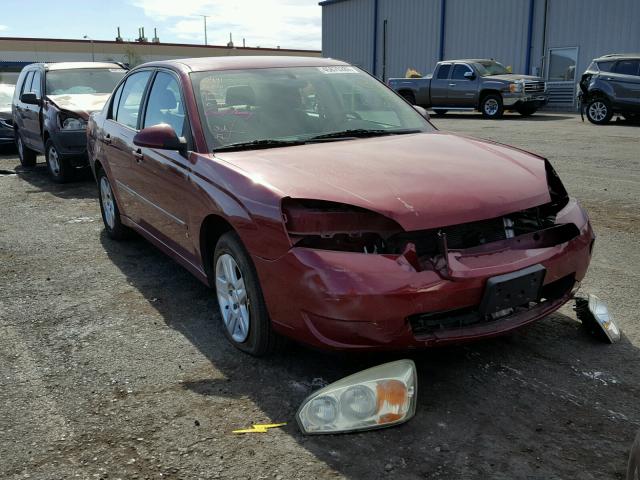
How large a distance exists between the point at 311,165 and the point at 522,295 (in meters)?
1.26

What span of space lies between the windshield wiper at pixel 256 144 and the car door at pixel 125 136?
143cm

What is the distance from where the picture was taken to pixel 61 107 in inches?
368

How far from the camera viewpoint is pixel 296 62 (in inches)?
190

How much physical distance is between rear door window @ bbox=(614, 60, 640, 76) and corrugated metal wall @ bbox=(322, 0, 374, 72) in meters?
19.6

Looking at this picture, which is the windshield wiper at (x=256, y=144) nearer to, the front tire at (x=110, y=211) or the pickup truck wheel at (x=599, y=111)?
the front tire at (x=110, y=211)

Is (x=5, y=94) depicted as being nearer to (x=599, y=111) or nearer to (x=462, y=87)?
(x=462, y=87)

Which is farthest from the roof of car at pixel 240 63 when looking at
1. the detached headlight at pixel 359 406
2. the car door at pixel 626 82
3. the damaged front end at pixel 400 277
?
the car door at pixel 626 82

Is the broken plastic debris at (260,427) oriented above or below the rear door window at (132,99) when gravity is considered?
below

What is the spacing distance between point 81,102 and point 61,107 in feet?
1.41

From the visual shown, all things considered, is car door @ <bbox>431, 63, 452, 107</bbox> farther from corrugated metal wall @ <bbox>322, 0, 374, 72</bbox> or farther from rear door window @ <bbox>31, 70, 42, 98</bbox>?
rear door window @ <bbox>31, 70, 42, 98</bbox>

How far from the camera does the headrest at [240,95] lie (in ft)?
13.8

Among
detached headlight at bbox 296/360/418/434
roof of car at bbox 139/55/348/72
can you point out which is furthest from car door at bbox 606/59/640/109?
detached headlight at bbox 296/360/418/434

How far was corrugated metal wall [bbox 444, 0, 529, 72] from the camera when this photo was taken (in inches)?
1057

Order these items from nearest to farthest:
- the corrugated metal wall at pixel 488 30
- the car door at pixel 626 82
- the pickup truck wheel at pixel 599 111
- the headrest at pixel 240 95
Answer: the headrest at pixel 240 95
the car door at pixel 626 82
the pickup truck wheel at pixel 599 111
the corrugated metal wall at pixel 488 30
